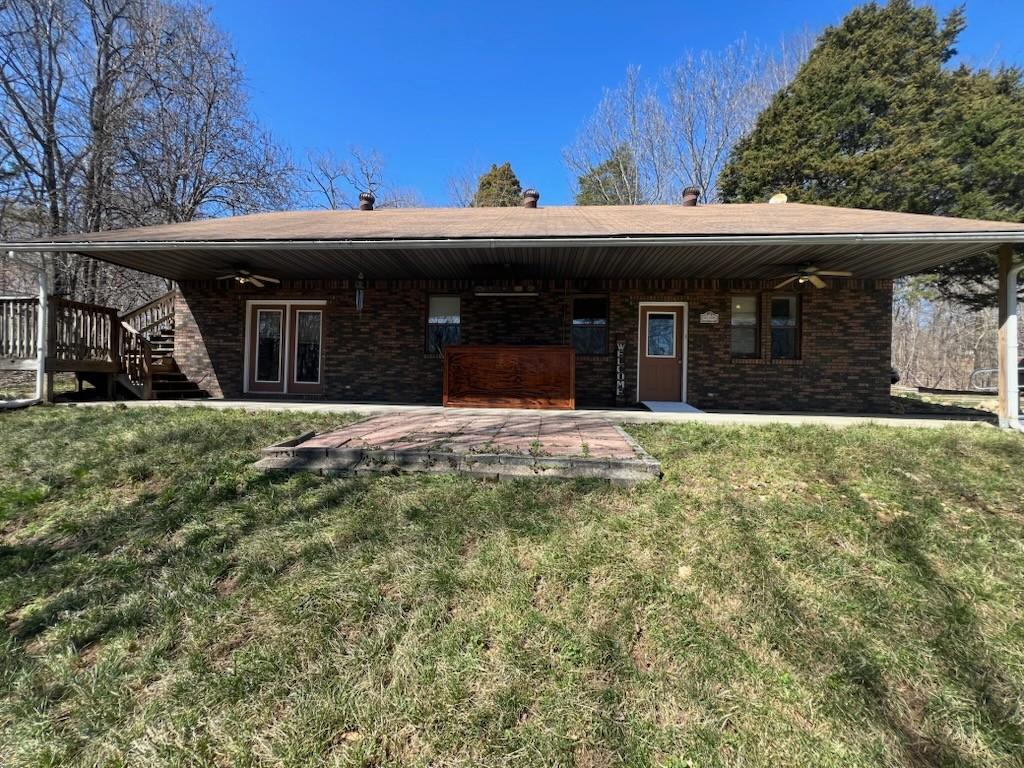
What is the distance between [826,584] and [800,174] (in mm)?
18823

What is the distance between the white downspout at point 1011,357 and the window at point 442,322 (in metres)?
8.42

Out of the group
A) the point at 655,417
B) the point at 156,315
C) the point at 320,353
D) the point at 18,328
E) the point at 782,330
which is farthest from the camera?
the point at 156,315

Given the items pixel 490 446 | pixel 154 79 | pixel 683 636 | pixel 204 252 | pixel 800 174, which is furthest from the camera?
pixel 800 174

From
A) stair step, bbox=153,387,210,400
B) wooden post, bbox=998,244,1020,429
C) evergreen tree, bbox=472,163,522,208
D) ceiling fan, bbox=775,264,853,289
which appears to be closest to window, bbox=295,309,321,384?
stair step, bbox=153,387,210,400

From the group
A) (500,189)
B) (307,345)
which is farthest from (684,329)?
(500,189)

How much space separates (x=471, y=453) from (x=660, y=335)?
625 centimetres

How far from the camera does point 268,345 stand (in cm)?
959

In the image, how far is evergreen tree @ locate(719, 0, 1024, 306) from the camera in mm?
14398

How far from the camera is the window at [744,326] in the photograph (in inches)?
340

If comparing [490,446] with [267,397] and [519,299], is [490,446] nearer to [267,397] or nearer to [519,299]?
[519,299]

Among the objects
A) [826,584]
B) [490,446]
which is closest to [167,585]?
[490,446]

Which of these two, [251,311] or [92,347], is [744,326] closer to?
[251,311]

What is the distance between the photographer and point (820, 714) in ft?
5.61

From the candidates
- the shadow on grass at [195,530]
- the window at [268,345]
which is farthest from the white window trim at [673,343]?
the window at [268,345]
